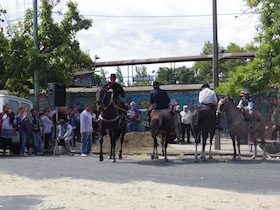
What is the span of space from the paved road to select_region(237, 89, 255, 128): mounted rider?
59.8 inches

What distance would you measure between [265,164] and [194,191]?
559 centimetres

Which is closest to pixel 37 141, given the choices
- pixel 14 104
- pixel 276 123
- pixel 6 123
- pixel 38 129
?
pixel 38 129

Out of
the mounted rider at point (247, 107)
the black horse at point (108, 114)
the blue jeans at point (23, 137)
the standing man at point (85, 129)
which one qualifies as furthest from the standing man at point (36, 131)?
the mounted rider at point (247, 107)

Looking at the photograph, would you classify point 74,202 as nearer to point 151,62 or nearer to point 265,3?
point 265,3

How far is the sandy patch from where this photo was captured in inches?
367

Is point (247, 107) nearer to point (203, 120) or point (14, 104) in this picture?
point (203, 120)

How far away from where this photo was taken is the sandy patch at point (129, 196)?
9.31m

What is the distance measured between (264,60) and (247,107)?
6.89ft

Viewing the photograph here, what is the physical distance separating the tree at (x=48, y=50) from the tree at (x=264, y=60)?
35.3 ft

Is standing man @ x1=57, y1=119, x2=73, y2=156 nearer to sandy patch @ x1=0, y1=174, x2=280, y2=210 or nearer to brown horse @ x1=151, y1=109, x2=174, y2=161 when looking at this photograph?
brown horse @ x1=151, y1=109, x2=174, y2=161

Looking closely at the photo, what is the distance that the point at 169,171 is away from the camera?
14.2 meters

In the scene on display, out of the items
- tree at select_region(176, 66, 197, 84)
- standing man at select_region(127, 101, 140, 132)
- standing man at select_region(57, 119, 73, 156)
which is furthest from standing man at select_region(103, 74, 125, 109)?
tree at select_region(176, 66, 197, 84)

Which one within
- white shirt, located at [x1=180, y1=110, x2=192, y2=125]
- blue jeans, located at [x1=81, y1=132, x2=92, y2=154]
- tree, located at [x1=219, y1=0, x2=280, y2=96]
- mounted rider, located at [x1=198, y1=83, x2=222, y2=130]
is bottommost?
blue jeans, located at [x1=81, y1=132, x2=92, y2=154]

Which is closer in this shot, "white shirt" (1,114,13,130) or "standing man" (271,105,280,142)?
"white shirt" (1,114,13,130)
